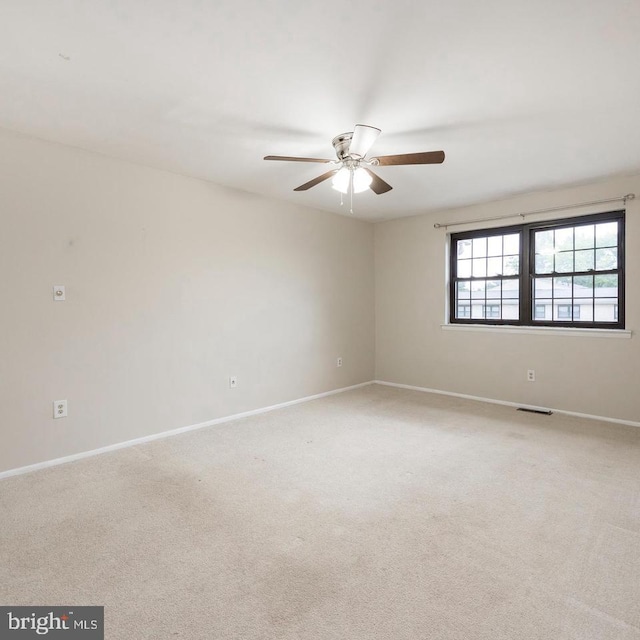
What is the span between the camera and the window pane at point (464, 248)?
498 centimetres

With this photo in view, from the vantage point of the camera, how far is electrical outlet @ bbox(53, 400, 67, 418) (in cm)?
296

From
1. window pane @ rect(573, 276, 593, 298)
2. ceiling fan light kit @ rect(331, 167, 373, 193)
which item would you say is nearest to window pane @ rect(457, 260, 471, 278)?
window pane @ rect(573, 276, 593, 298)

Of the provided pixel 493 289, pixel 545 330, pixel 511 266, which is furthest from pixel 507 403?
pixel 511 266

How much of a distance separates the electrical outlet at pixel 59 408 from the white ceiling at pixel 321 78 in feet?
6.21

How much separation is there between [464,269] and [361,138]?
119 inches

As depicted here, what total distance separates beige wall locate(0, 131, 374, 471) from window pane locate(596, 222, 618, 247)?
114 inches

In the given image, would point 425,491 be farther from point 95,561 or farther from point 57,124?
point 57,124

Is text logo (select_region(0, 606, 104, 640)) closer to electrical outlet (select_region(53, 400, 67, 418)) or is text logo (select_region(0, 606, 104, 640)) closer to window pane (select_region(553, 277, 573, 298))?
electrical outlet (select_region(53, 400, 67, 418))

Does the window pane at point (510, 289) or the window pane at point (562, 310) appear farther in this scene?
the window pane at point (510, 289)

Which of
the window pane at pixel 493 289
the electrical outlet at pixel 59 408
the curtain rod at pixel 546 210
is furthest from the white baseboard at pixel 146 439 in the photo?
the curtain rod at pixel 546 210

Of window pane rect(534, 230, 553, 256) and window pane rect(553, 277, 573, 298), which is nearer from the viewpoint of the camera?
window pane rect(553, 277, 573, 298)

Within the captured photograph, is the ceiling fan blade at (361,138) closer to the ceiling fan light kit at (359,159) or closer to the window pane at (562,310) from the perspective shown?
the ceiling fan light kit at (359,159)

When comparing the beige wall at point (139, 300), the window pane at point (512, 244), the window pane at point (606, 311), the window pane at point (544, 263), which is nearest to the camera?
the beige wall at point (139, 300)

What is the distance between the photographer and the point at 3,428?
9.00ft
